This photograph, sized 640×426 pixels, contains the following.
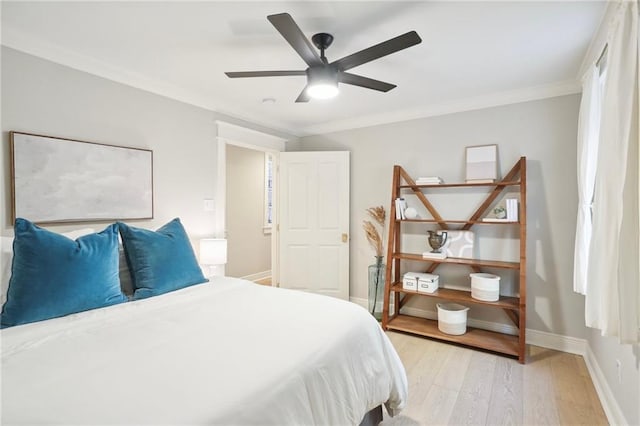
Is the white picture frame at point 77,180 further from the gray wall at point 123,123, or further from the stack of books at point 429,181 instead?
the stack of books at point 429,181

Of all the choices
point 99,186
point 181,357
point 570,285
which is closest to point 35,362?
point 181,357

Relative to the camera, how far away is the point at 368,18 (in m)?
1.77

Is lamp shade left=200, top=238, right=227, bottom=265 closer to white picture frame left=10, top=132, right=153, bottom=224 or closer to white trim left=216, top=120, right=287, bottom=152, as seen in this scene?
white picture frame left=10, top=132, right=153, bottom=224

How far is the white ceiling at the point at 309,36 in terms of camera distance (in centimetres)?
170

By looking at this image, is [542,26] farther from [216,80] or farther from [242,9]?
[216,80]

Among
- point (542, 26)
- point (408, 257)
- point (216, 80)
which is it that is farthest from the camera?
A: point (408, 257)

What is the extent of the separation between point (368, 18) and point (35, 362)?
222 centimetres

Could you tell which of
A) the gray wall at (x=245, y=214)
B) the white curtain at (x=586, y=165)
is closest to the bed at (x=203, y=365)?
the white curtain at (x=586, y=165)

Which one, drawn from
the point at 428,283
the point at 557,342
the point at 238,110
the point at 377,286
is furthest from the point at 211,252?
the point at 557,342

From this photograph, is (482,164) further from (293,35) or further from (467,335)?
(293,35)

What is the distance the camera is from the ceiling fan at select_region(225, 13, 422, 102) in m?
1.54

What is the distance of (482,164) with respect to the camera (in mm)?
3051

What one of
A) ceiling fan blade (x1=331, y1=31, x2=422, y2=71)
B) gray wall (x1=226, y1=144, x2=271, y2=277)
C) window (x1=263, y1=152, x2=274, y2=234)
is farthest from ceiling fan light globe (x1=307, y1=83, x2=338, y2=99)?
window (x1=263, y1=152, x2=274, y2=234)

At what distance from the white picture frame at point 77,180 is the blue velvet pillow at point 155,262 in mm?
469
